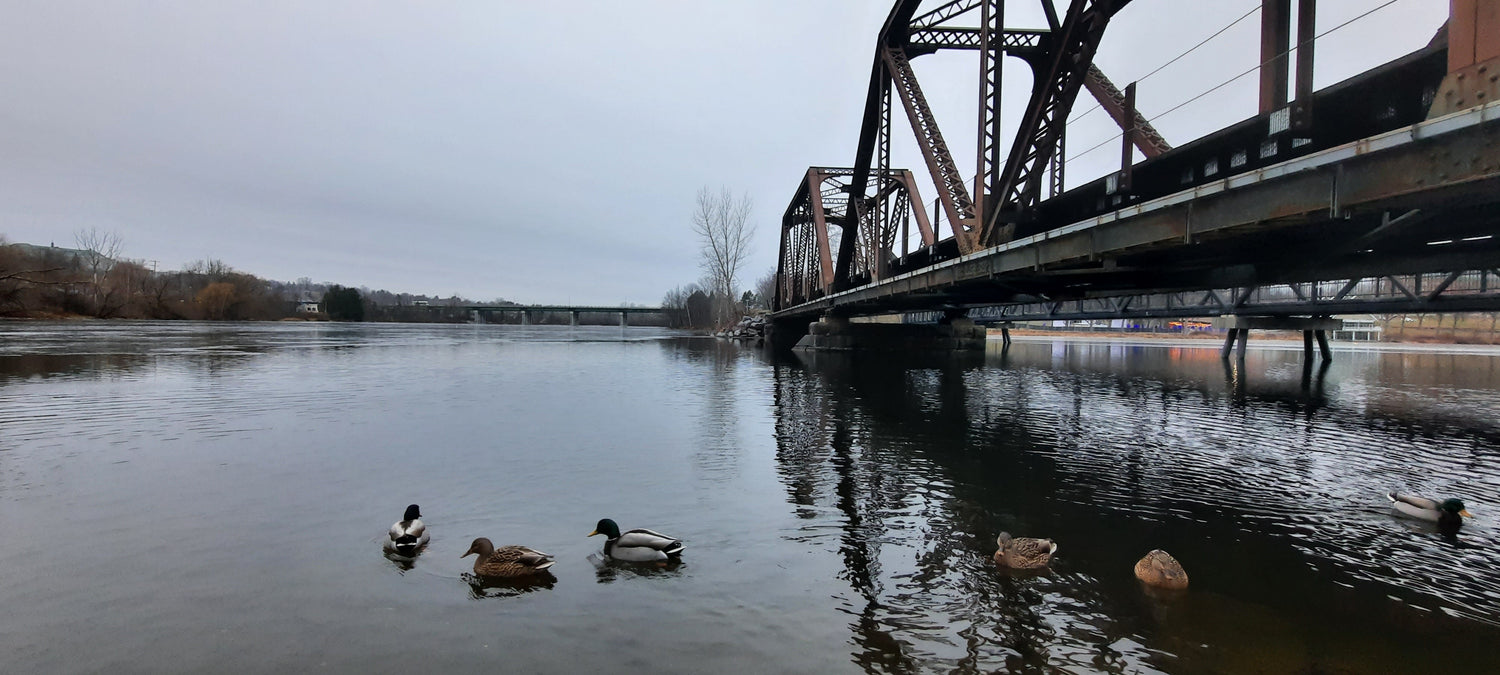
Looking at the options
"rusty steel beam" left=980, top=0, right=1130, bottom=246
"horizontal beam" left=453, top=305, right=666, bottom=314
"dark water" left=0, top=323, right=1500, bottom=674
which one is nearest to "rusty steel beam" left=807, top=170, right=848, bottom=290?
"rusty steel beam" left=980, top=0, right=1130, bottom=246

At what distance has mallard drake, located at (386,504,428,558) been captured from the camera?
239 inches

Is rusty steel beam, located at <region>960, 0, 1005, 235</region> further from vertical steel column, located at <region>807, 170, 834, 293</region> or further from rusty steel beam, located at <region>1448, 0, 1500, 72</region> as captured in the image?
vertical steel column, located at <region>807, 170, 834, 293</region>

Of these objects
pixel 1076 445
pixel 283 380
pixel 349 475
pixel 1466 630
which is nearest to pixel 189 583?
pixel 349 475

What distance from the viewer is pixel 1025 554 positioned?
592cm

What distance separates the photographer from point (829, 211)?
58250 mm

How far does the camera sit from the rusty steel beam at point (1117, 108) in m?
12.9

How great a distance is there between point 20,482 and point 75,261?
117 metres

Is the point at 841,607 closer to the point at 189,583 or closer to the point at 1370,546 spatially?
the point at 189,583

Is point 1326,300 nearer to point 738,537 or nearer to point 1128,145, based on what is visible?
point 1128,145

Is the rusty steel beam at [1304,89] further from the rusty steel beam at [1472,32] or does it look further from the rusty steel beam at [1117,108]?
the rusty steel beam at [1117,108]

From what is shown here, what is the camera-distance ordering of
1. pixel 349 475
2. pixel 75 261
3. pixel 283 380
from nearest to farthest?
1. pixel 349 475
2. pixel 283 380
3. pixel 75 261

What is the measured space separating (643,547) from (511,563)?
110 cm

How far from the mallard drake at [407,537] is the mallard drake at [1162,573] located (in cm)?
636

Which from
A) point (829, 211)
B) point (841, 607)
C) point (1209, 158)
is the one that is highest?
point (829, 211)
